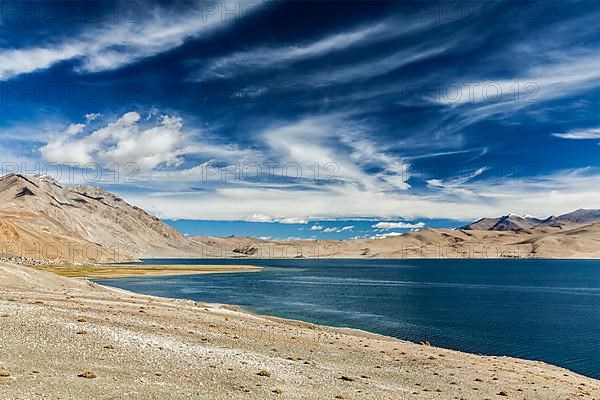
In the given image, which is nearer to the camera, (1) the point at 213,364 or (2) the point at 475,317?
(1) the point at 213,364

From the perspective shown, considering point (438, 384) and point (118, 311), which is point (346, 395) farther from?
point (118, 311)

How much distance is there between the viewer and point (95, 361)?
2444cm

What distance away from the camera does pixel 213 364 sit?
89.8 feet

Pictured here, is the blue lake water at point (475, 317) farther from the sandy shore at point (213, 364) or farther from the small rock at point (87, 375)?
the small rock at point (87, 375)

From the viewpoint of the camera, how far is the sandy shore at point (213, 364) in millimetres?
21281

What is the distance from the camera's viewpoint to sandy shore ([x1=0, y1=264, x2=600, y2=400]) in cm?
2128

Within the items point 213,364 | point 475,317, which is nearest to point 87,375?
point 213,364

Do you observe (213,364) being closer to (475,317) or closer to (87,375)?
(87,375)

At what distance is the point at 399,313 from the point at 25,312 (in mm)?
67315

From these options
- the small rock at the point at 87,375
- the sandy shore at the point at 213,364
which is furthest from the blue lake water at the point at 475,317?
the small rock at the point at 87,375

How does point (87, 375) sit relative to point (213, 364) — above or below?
above

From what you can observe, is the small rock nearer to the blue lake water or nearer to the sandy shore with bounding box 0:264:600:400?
the sandy shore with bounding box 0:264:600:400

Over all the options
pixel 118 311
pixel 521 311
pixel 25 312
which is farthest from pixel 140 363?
pixel 521 311

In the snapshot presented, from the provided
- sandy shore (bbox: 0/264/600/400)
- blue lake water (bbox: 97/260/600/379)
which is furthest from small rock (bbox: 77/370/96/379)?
blue lake water (bbox: 97/260/600/379)
